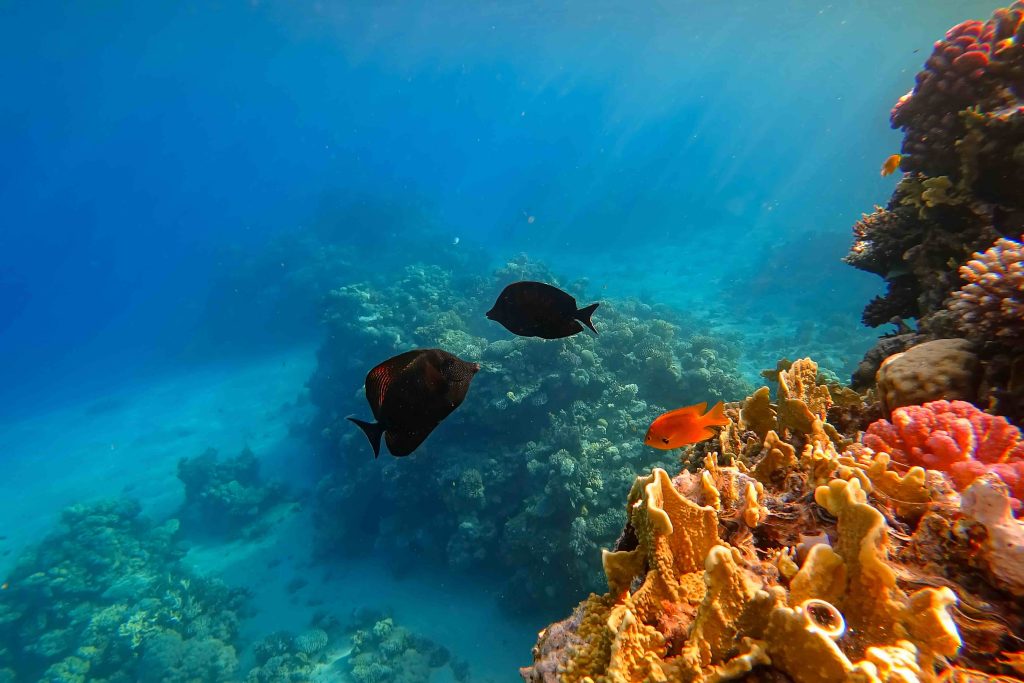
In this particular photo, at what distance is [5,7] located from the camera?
2959 centimetres

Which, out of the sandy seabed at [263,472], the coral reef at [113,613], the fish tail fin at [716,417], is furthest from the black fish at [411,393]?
Result: the coral reef at [113,613]

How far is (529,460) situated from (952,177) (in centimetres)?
877

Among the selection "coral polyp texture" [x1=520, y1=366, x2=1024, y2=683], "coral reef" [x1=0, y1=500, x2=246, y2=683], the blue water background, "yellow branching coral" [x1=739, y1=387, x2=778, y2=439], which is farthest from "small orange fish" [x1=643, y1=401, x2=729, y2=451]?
the blue water background

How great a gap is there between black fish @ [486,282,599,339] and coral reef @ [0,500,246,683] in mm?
13874

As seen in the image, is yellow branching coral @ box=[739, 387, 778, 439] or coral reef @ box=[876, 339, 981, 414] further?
yellow branching coral @ box=[739, 387, 778, 439]

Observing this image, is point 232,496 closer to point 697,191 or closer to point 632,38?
point 697,191

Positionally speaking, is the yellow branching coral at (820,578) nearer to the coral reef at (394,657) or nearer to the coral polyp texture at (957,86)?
the coral polyp texture at (957,86)

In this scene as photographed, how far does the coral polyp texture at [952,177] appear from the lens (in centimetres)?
421

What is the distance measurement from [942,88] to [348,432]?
1621 centimetres

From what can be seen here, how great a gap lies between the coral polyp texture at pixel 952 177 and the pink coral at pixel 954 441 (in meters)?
1.55

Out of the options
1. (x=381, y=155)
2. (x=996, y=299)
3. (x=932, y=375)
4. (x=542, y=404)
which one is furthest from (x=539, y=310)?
(x=381, y=155)

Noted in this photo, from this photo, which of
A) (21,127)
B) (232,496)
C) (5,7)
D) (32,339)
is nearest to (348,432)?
(232,496)

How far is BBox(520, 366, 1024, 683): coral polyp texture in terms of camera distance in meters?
1.10

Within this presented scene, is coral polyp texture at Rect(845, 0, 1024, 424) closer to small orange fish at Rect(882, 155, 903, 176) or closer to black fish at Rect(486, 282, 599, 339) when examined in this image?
small orange fish at Rect(882, 155, 903, 176)
